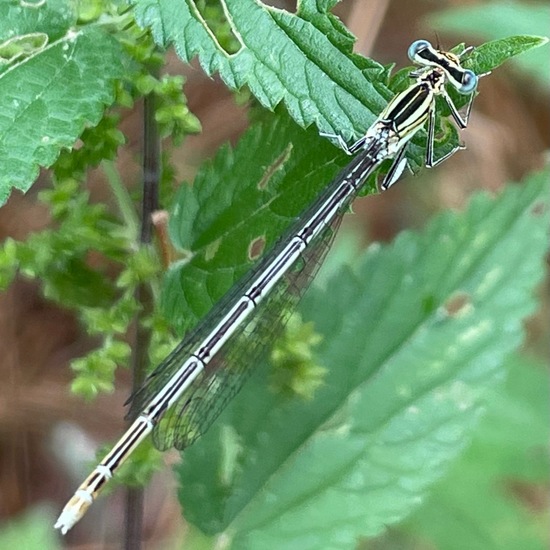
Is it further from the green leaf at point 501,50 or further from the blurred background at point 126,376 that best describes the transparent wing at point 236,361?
the blurred background at point 126,376

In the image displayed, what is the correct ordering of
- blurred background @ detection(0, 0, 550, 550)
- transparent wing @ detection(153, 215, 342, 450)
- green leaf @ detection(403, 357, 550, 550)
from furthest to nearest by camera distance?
1. blurred background @ detection(0, 0, 550, 550)
2. green leaf @ detection(403, 357, 550, 550)
3. transparent wing @ detection(153, 215, 342, 450)

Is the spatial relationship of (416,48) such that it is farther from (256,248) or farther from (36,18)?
(36,18)

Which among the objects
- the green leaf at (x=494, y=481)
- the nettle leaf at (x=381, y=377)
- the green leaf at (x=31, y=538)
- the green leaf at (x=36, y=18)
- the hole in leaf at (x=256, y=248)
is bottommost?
the green leaf at (x=494, y=481)

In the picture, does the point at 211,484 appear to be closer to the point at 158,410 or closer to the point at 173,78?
the point at 158,410

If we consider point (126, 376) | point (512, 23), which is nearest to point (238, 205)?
point (512, 23)

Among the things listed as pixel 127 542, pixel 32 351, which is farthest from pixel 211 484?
pixel 32 351

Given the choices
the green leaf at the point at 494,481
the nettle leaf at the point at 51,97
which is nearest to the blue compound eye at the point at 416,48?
the nettle leaf at the point at 51,97

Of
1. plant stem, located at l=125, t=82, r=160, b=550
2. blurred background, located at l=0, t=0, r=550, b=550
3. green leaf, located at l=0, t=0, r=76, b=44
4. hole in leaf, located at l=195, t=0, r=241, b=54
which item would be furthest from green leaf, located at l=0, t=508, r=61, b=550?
hole in leaf, located at l=195, t=0, r=241, b=54

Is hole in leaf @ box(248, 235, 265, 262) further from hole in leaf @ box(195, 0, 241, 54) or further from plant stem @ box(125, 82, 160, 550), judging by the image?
hole in leaf @ box(195, 0, 241, 54)
